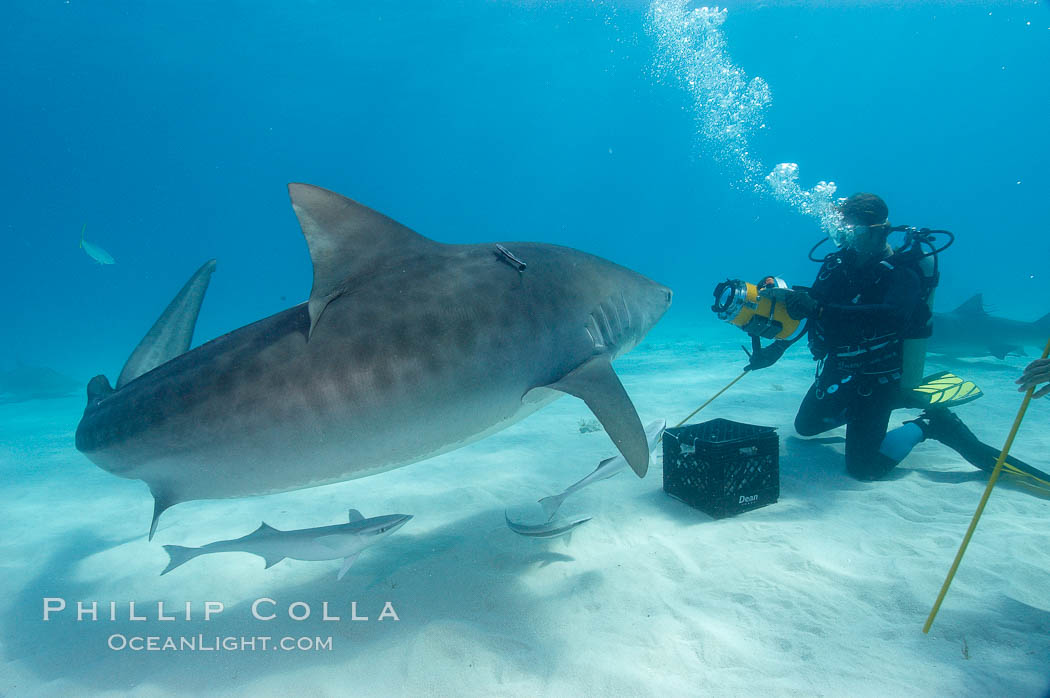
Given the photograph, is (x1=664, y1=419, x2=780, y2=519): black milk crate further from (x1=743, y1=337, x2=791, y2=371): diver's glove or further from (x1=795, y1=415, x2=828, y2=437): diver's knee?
(x1=795, y1=415, x2=828, y2=437): diver's knee

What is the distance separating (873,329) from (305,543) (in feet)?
18.6

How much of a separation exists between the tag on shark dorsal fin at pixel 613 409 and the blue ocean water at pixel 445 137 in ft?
6.43

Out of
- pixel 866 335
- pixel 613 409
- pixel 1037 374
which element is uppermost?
pixel 866 335

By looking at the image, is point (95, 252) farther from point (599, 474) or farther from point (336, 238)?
point (599, 474)

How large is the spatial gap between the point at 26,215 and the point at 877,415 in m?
168

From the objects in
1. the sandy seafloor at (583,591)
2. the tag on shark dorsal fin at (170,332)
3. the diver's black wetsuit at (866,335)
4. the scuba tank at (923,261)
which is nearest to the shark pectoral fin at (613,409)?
the sandy seafloor at (583,591)

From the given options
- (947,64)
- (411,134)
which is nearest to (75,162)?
(411,134)

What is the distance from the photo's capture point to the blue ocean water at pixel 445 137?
157 ft

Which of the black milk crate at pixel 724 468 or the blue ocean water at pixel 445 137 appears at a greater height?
the blue ocean water at pixel 445 137

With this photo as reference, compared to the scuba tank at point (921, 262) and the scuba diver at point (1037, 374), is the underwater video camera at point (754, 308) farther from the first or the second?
the scuba diver at point (1037, 374)

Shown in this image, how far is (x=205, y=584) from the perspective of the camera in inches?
149

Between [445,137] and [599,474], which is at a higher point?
[445,137]

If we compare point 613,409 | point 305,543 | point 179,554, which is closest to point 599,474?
point 613,409

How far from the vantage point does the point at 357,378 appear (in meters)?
2.33
